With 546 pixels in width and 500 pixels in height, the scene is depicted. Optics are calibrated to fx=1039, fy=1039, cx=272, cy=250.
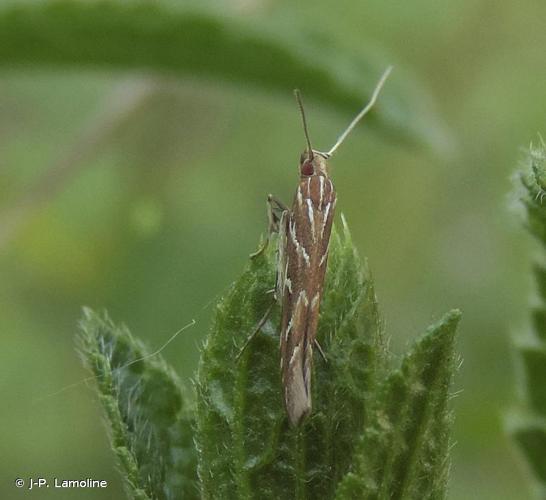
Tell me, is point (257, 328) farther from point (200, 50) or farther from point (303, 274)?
point (200, 50)

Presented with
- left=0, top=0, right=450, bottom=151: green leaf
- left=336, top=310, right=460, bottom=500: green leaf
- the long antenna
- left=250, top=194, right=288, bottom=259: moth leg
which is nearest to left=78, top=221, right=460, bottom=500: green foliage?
left=336, top=310, right=460, bottom=500: green leaf

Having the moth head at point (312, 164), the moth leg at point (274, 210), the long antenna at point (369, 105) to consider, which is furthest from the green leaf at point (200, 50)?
the moth leg at point (274, 210)

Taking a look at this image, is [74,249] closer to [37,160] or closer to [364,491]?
[37,160]

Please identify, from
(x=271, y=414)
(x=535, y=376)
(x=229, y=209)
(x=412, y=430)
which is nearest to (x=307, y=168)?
(x=535, y=376)

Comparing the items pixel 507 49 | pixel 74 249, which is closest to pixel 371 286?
pixel 74 249

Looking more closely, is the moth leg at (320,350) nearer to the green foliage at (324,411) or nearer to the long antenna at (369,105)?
the green foliage at (324,411)

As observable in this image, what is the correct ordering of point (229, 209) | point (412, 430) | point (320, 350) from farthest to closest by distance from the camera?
1. point (229, 209)
2. point (320, 350)
3. point (412, 430)
